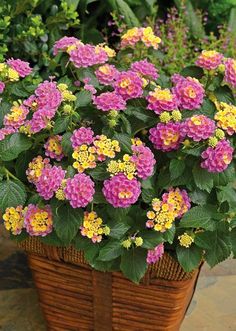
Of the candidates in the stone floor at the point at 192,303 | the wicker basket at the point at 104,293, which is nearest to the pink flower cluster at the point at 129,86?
the wicker basket at the point at 104,293

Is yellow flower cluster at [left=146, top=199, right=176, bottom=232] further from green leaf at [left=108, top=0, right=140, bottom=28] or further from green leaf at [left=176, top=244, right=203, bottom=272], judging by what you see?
green leaf at [left=108, top=0, right=140, bottom=28]

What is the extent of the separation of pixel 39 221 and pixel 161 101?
432 millimetres

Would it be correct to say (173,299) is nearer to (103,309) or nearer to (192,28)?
(103,309)

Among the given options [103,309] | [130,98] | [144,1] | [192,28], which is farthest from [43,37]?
[103,309]

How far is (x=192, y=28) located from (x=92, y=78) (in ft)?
5.74

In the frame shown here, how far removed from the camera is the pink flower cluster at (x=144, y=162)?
1.60 metres

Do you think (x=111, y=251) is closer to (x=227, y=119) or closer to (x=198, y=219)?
(x=198, y=219)

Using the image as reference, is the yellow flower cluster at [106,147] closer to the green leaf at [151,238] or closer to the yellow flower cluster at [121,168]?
the yellow flower cluster at [121,168]

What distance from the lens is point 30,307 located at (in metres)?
2.18

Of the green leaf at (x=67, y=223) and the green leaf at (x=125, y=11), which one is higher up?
the green leaf at (x=67, y=223)

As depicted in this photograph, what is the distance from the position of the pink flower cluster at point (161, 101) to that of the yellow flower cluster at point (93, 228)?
1.03 ft

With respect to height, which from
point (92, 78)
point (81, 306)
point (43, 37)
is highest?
point (92, 78)

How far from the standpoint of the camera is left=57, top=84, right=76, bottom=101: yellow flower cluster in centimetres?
169

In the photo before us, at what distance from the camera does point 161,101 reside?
5.51 feet
